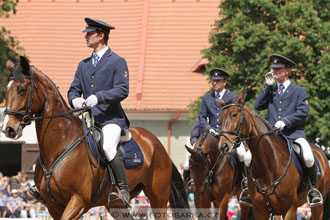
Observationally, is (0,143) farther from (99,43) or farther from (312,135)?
(99,43)

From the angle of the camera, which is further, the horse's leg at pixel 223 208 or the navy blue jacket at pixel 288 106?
the horse's leg at pixel 223 208

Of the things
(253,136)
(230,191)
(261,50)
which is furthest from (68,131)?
(261,50)

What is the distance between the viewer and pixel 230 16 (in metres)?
24.8

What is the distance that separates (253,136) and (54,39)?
27.3 m

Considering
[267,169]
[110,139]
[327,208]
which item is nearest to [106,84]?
[110,139]

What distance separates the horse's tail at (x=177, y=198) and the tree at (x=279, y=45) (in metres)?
13.4

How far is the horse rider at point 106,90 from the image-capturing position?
862 cm

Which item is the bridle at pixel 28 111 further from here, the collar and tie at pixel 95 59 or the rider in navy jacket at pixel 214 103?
the rider in navy jacket at pixel 214 103

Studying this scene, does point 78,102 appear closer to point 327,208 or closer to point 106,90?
point 106,90

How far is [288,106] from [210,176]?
2553 mm

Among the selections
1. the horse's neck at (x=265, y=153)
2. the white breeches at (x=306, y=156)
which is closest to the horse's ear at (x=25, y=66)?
the horse's neck at (x=265, y=153)

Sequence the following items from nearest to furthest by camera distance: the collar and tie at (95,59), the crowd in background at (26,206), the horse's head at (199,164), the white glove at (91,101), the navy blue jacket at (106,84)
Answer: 1. the white glove at (91,101)
2. the navy blue jacket at (106,84)
3. the collar and tie at (95,59)
4. the horse's head at (199,164)
5. the crowd in background at (26,206)

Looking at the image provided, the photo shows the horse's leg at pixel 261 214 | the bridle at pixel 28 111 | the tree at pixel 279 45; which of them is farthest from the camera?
the tree at pixel 279 45

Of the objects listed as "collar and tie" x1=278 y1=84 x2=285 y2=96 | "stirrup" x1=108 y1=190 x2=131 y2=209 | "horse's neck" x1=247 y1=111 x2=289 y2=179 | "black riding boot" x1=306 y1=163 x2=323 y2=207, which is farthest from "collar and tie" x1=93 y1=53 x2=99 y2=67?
"black riding boot" x1=306 y1=163 x2=323 y2=207
